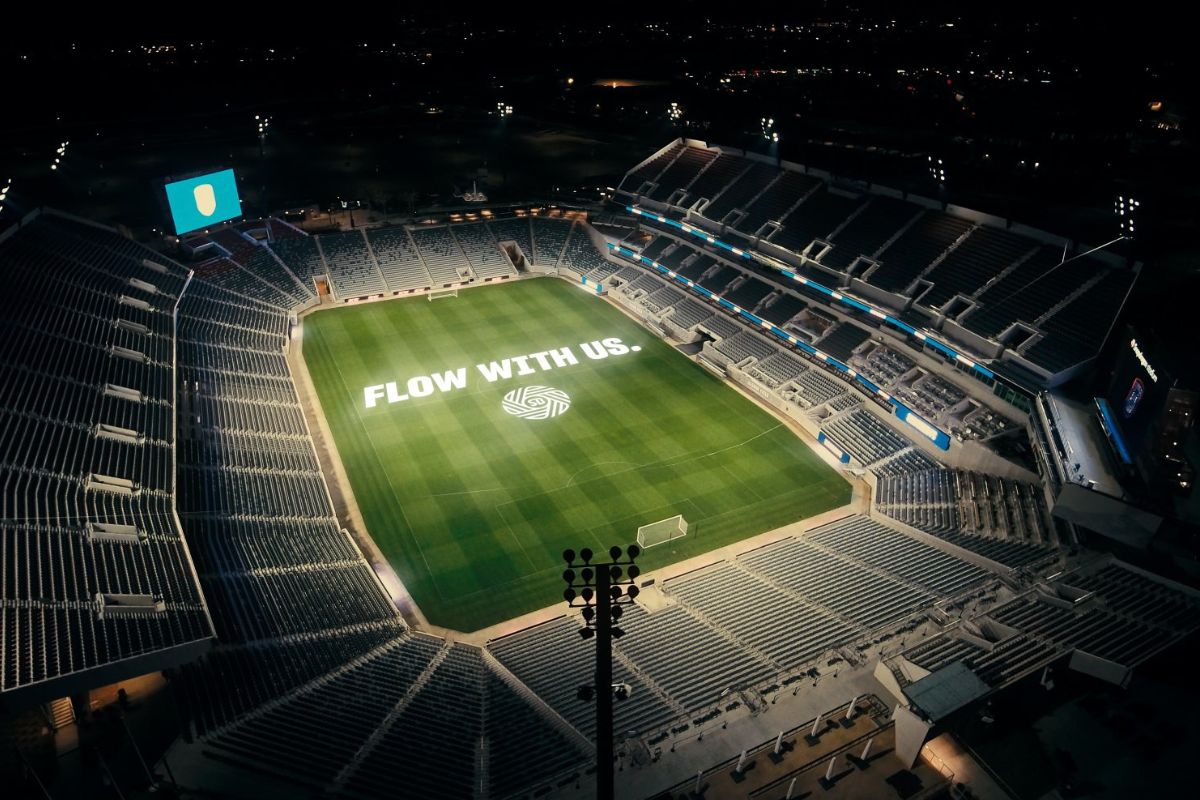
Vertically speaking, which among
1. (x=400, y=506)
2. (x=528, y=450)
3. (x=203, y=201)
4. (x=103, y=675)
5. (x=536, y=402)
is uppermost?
(x=203, y=201)

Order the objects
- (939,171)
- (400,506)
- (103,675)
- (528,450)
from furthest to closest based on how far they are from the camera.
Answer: (939,171), (528,450), (400,506), (103,675)

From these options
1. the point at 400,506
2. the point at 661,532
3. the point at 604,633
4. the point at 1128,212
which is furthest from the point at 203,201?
the point at 1128,212

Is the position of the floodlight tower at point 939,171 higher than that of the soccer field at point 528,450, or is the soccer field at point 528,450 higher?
the floodlight tower at point 939,171

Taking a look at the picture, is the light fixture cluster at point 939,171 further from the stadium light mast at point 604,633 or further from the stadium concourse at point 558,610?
the stadium light mast at point 604,633

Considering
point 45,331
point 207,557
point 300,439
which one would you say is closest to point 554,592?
point 207,557

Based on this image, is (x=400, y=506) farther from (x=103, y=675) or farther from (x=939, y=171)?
(x=939, y=171)

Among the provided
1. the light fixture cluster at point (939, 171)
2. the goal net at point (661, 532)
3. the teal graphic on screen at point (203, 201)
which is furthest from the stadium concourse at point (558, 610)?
the teal graphic on screen at point (203, 201)

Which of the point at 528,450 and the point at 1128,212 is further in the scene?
the point at 528,450

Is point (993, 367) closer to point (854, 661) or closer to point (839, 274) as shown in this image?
point (839, 274)
